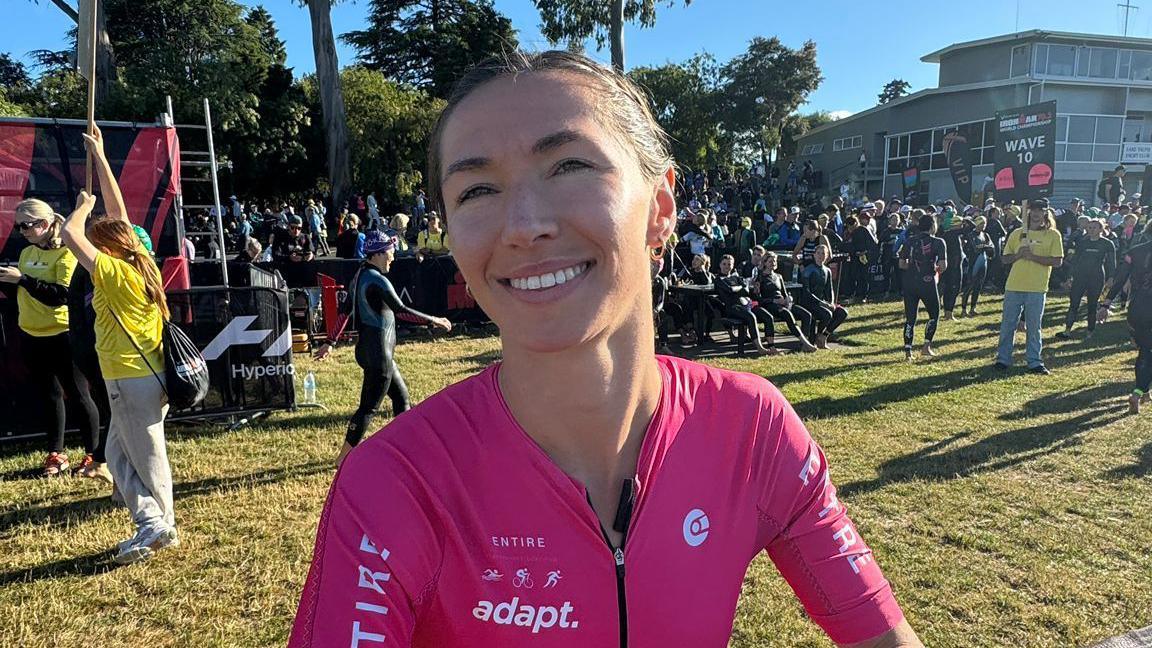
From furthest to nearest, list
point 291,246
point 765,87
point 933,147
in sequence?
A: 1. point 765,87
2. point 933,147
3. point 291,246

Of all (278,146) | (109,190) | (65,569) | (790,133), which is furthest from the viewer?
(790,133)

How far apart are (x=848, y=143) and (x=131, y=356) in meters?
44.1

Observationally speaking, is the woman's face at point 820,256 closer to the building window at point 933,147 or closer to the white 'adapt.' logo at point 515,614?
the white 'adapt.' logo at point 515,614

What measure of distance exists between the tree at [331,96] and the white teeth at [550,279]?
951 inches

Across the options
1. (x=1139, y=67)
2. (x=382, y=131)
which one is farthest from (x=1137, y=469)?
(x=1139, y=67)

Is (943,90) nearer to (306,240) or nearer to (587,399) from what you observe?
(306,240)

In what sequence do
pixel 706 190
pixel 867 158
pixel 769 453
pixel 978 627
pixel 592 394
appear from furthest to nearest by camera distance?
pixel 867 158
pixel 706 190
pixel 978 627
pixel 769 453
pixel 592 394

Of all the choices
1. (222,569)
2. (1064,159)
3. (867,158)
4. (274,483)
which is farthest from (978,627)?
(867,158)

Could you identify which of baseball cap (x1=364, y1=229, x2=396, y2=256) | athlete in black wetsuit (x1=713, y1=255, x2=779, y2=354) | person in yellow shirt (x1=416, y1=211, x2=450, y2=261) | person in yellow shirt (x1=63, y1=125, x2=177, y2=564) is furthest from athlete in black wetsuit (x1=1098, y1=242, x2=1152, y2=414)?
person in yellow shirt (x1=416, y1=211, x2=450, y2=261)

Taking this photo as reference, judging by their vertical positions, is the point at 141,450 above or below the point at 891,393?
above

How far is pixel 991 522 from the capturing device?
478 cm

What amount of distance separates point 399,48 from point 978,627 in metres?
44.4

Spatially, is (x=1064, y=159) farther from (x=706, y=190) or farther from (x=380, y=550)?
(x=380, y=550)

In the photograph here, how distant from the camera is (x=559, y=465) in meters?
1.25
